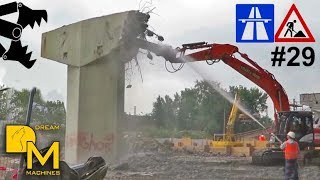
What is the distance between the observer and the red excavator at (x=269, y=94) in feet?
68.6

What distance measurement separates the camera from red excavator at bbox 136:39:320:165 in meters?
20.9

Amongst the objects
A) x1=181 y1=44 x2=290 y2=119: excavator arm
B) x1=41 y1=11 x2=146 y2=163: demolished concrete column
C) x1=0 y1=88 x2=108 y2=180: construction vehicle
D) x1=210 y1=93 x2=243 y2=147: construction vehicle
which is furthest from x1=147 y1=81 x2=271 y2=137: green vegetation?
x1=0 y1=88 x2=108 y2=180: construction vehicle

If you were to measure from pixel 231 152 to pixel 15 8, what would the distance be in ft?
72.0

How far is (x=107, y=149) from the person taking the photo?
1791cm

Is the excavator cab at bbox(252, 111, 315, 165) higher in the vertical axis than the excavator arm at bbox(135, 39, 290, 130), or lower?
lower

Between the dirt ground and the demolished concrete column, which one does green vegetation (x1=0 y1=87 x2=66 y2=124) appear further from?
the dirt ground

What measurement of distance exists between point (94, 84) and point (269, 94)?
8439 mm

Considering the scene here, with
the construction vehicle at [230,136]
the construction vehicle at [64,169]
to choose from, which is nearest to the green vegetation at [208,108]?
the construction vehicle at [230,136]

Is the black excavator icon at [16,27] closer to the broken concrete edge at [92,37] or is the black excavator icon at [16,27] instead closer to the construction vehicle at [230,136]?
the broken concrete edge at [92,37]

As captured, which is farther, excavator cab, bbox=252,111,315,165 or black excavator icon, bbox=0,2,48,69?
excavator cab, bbox=252,111,315,165

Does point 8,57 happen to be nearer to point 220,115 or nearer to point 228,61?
point 228,61

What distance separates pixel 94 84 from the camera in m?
18.1

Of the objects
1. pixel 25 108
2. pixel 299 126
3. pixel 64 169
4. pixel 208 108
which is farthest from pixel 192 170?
pixel 208 108

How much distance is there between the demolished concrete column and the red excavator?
2341 mm
